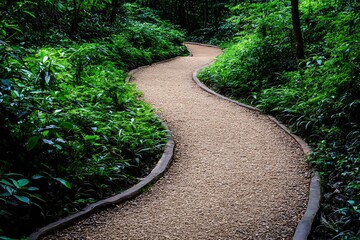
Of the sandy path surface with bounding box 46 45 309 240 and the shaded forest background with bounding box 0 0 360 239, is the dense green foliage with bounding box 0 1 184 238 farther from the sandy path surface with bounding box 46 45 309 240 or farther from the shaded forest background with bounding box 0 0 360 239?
the sandy path surface with bounding box 46 45 309 240

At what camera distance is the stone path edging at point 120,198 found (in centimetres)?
374

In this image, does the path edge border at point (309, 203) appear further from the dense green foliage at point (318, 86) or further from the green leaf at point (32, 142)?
the green leaf at point (32, 142)

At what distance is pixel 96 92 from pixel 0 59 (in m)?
3.05

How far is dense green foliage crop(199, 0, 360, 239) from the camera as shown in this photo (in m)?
4.38

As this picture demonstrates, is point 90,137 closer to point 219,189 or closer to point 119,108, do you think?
point 219,189

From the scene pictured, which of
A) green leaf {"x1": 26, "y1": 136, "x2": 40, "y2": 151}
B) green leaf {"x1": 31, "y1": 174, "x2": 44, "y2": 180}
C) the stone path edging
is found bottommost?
the stone path edging

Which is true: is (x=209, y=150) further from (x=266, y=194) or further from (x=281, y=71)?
(x=281, y=71)

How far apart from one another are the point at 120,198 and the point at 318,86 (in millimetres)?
4803

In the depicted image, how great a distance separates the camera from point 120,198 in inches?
175

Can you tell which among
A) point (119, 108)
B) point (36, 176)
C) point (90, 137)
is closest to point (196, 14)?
point (119, 108)

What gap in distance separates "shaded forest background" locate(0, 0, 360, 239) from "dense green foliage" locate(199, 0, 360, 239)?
0.02 metres

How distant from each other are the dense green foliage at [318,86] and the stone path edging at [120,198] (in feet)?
7.44

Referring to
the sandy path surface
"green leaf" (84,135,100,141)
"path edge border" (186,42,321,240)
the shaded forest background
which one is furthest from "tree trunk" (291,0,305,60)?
"green leaf" (84,135,100,141)

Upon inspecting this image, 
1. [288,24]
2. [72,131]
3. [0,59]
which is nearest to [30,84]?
[72,131]
